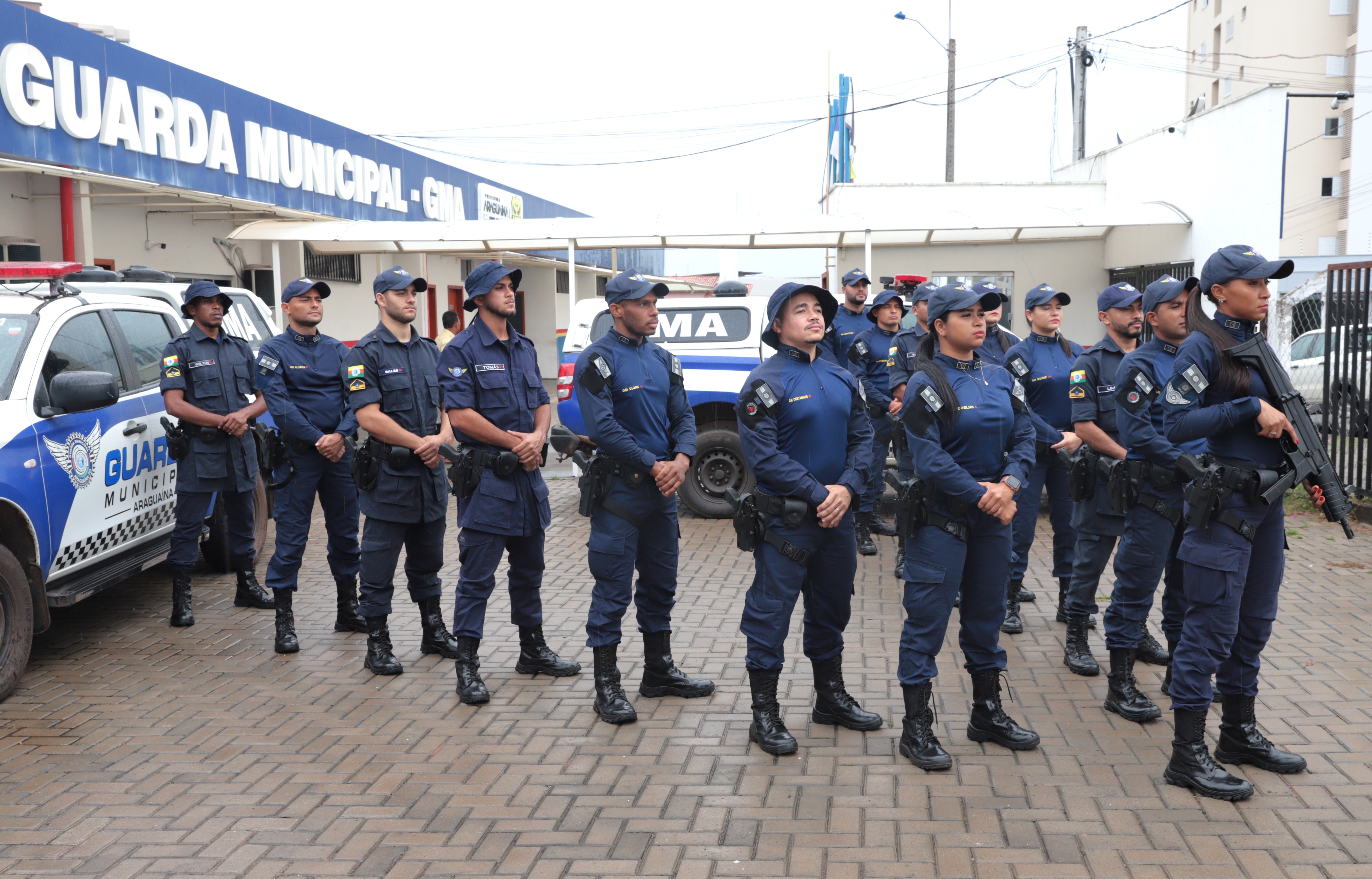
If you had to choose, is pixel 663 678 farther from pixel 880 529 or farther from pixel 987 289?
pixel 880 529

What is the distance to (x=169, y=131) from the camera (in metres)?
11.6

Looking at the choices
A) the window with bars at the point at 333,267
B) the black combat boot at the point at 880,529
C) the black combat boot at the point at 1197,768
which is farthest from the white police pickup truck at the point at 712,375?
the window with bars at the point at 333,267

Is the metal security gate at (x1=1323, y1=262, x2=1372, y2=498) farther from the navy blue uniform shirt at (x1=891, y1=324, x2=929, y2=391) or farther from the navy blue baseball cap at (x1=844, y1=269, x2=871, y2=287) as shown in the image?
the navy blue baseball cap at (x1=844, y1=269, x2=871, y2=287)

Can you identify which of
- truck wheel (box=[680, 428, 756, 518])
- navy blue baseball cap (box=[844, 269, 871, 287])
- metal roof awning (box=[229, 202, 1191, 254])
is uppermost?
metal roof awning (box=[229, 202, 1191, 254])

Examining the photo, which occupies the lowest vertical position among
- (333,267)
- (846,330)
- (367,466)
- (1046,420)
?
(367,466)

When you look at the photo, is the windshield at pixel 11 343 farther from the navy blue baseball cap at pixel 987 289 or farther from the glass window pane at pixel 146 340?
the navy blue baseball cap at pixel 987 289

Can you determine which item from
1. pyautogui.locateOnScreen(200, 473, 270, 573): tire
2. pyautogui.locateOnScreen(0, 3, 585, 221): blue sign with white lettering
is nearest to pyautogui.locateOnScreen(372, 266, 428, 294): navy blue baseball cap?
pyautogui.locateOnScreen(200, 473, 270, 573): tire

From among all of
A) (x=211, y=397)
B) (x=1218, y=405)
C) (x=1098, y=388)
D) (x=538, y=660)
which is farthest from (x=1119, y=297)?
(x=211, y=397)

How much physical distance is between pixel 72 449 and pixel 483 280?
240 cm

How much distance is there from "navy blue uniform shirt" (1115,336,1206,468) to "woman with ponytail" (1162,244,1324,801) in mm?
648

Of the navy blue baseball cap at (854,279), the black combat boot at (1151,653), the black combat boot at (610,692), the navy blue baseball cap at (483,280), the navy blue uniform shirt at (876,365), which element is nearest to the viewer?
the black combat boot at (610,692)

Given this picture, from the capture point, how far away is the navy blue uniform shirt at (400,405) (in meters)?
5.45

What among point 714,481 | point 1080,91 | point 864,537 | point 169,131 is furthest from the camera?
point 1080,91

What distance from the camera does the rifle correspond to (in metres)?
3.85
